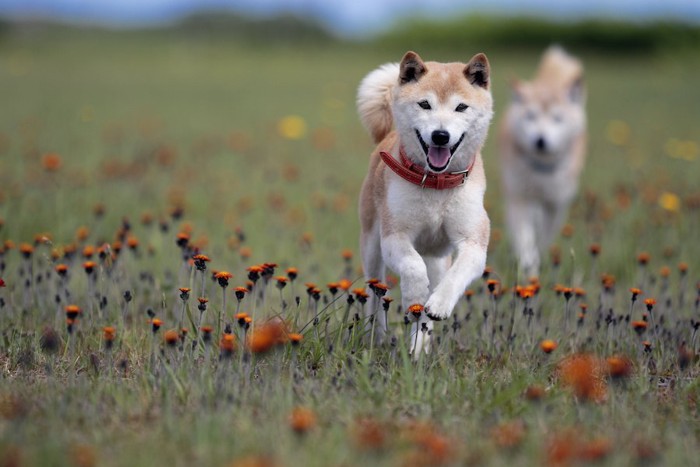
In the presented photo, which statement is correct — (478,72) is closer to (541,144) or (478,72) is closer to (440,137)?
Result: (440,137)

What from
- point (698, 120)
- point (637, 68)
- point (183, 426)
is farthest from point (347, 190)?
point (637, 68)

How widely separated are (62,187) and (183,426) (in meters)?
4.12

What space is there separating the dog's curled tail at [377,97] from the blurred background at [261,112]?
3.83 ft

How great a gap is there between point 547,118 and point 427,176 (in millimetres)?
3700

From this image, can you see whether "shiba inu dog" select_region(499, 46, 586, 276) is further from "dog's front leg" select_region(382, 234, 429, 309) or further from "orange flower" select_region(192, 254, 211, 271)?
"orange flower" select_region(192, 254, 211, 271)

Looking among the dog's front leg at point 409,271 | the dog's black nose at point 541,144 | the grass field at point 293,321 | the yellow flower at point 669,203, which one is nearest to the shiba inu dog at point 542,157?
the dog's black nose at point 541,144

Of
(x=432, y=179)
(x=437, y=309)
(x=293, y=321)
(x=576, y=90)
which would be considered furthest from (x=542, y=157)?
(x=437, y=309)

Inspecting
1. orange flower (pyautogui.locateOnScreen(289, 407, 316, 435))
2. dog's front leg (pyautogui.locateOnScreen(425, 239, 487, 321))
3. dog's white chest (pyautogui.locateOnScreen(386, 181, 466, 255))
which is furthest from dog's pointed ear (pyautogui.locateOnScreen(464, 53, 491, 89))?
orange flower (pyautogui.locateOnScreen(289, 407, 316, 435))

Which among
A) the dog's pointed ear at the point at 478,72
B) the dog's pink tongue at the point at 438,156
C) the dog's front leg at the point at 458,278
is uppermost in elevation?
the dog's pointed ear at the point at 478,72

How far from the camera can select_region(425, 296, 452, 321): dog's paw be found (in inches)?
120

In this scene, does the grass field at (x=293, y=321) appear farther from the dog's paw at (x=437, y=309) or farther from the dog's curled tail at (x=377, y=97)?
Answer: the dog's curled tail at (x=377, y=97)

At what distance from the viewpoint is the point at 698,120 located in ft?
40.4

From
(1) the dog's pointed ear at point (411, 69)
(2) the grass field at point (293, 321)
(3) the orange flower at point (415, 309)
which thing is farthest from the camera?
(1) the dog's pointed ear at point (411, 69)

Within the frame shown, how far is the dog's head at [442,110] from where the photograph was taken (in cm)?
334
